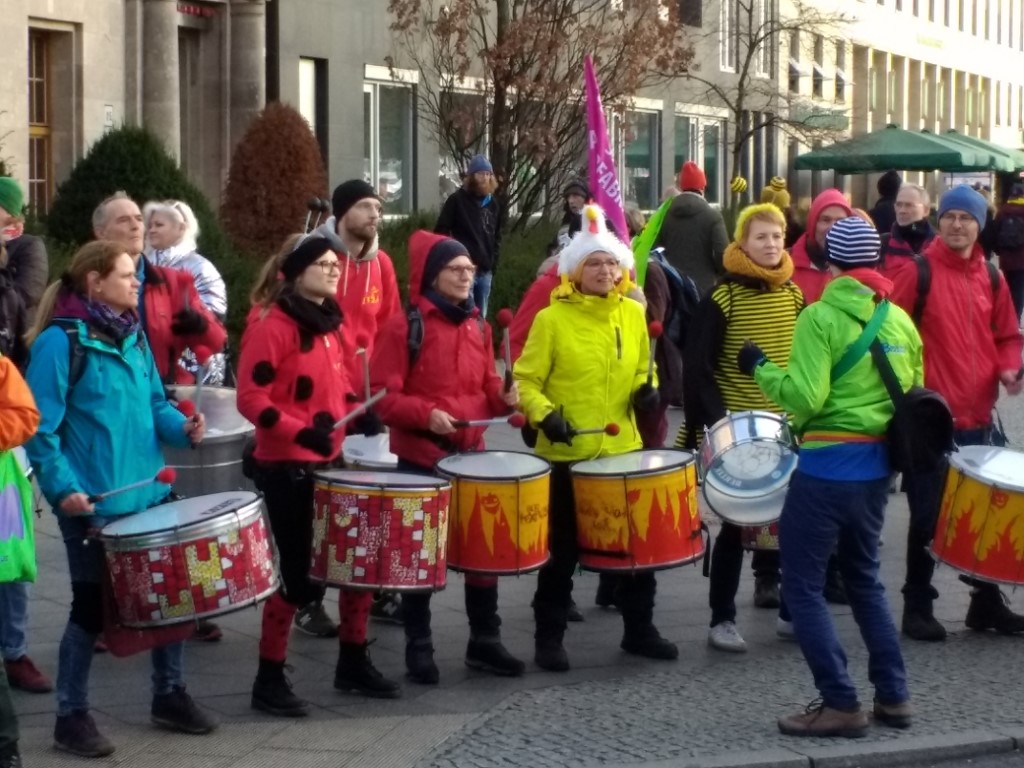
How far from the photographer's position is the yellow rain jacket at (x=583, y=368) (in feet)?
24.6

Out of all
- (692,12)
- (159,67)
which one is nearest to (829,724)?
(159,67)

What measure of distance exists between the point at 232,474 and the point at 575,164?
14694 mm

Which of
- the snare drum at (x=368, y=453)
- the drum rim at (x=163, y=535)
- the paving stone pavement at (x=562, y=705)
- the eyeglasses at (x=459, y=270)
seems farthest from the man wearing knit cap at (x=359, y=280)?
the drum rim at (x=163, y=535)

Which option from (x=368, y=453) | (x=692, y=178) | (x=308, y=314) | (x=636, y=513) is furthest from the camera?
(x=692, y=178)

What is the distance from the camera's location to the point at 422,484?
6.61 m

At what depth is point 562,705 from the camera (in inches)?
276

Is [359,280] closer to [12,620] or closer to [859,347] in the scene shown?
[12,620]

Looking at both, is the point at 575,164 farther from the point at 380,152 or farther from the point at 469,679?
the point at 469,679

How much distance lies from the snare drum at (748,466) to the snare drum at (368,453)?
4.24ft

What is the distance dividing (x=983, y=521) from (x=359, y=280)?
299 cm

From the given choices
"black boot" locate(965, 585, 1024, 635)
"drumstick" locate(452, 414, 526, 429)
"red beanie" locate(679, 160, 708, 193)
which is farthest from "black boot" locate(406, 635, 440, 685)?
"red beanie" locate(679, 160, 708, 193)

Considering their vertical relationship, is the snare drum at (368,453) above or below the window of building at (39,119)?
below

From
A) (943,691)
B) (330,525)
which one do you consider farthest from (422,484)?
(943,691)

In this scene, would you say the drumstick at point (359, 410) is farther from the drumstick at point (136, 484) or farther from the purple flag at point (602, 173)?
the purple flag at point (602, 173)
